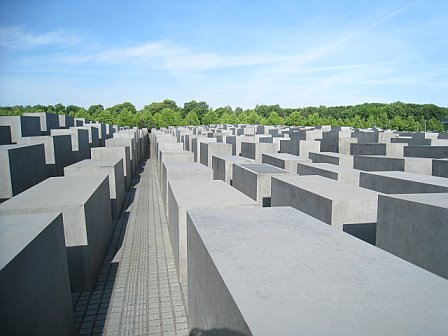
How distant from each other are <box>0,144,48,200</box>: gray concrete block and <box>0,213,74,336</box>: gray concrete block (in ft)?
15.1

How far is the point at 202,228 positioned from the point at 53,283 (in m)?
1.72

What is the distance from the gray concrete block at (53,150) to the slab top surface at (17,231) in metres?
8.00

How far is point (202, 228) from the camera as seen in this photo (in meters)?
3.68

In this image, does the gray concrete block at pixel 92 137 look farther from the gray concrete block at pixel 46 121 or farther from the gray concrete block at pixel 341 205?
the gray concrete block at pixel 341 205

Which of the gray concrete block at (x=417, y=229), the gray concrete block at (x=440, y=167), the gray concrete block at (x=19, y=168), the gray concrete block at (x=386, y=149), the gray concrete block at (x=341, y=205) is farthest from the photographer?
the gray concrete block at (x=386, y=149)

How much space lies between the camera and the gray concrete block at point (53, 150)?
11812 mm

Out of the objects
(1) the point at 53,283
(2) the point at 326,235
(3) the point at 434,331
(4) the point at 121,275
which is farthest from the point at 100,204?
(3) the point at 434,331

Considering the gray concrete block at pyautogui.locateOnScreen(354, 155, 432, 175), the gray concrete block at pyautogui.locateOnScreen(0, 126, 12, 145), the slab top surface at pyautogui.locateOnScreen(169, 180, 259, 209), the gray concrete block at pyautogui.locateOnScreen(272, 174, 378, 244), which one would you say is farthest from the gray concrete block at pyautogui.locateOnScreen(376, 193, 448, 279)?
the gray concrete block at pyautogui.locateOnScreen(0, 126, 12, 145)

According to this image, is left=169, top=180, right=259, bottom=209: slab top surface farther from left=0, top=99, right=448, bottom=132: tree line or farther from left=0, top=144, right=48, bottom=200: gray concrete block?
left=0, top=99, right=448, bottom=132: tree line

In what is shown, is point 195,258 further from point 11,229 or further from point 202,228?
point 11,229

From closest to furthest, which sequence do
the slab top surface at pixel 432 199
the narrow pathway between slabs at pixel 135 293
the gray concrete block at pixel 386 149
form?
the slab top surface at pixel 432 199 → the narrow pathway between slabs at pixel 135 293 → the gray concrete block at pixel 386 149

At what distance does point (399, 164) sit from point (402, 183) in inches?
132

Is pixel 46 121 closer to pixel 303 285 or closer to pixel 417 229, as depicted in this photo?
pixel 417 229

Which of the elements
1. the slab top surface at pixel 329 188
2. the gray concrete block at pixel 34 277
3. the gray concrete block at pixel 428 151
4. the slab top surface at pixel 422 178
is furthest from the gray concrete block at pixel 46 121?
the gray concrete block at pixel 428 151
